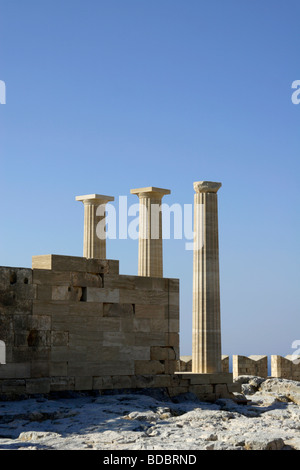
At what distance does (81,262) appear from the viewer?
19.2m

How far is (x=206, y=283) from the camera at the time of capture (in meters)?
21.9

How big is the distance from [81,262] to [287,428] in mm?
6634

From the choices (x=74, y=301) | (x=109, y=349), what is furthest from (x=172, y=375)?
(x=74, y=301)

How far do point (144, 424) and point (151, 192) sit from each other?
10.3 meters

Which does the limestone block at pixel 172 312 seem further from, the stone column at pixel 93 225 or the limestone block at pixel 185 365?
the limestone block at pixel 185 365

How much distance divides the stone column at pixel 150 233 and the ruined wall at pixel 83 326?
3.33 metres

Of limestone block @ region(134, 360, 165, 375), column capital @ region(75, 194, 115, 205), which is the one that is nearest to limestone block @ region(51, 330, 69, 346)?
limestone block @ region(134, 360, 165, 375)

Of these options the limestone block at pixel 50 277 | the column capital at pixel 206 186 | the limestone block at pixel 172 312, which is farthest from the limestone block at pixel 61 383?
the column capital at pixel 206 186

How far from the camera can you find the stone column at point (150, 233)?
24.4 m

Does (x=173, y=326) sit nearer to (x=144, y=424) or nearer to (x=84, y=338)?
(x=84, y=338)

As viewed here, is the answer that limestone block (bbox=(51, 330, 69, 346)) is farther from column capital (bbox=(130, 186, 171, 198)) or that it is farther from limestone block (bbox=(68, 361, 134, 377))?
column capital (bbox=(130, 186, 171, 198))

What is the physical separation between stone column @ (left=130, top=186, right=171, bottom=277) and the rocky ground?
17.5 feet
